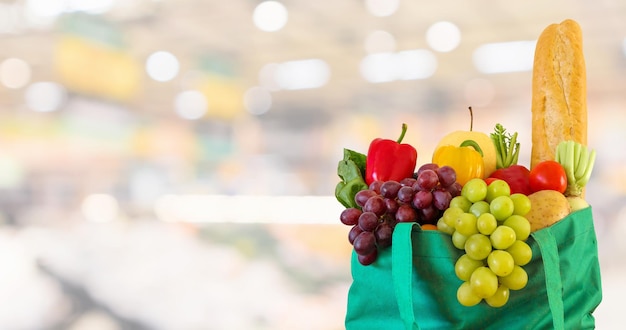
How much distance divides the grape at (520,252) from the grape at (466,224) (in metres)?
0.05

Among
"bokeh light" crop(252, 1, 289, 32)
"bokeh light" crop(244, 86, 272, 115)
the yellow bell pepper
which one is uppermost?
"bokeh light" crop(252, 1, 289, 32)

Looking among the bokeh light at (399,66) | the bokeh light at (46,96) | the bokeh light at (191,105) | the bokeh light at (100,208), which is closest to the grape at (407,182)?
the bokeh light at (399,66)

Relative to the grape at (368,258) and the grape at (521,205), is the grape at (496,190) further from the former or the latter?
the grape at (368,258)

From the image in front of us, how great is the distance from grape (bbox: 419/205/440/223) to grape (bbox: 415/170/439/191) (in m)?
0.03

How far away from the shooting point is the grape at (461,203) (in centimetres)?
80

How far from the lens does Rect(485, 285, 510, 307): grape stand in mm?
782

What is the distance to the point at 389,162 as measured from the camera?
3.00 ft

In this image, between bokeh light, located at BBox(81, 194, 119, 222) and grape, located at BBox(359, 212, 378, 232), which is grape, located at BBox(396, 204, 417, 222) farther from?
bokeh light, located at BBox(81, 194, 119, 222)

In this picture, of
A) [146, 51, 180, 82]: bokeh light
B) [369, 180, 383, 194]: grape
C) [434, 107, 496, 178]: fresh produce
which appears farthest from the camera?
[146, 51, 180, 82]: bokeh light

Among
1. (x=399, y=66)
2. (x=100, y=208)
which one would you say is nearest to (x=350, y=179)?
(x=399, y=66)

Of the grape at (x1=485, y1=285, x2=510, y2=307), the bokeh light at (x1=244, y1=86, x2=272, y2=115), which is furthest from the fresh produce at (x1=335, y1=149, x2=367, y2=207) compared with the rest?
the bokeh light at (x1=244, y1=86, x2=272, y2=115)

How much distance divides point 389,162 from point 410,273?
20 cm

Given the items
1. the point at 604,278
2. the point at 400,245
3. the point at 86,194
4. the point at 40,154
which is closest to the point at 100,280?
the point at 86,194

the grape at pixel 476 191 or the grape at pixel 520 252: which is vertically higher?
the grape at pixel 476 191
